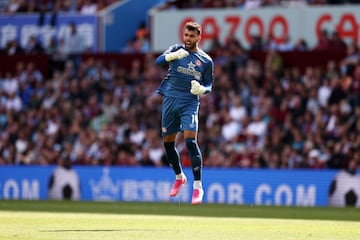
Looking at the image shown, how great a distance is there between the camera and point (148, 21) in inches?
1339

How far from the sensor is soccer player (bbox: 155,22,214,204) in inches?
615

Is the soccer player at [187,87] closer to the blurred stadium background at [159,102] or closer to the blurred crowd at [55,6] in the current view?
the blurred stadium background at [159,102]

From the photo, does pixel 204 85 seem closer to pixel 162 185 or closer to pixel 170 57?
pixel 170 57

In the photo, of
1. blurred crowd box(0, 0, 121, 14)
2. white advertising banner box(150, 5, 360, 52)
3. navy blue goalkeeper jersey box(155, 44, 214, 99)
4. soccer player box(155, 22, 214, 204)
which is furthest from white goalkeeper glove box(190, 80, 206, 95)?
blurred crowd box(0, 0, 121, 14)

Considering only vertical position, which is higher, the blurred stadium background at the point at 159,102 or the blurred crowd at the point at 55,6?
the blurred crowd at the point at 55,6

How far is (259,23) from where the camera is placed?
30172 mm

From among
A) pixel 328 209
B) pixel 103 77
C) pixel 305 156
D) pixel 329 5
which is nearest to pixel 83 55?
pixel 103 77

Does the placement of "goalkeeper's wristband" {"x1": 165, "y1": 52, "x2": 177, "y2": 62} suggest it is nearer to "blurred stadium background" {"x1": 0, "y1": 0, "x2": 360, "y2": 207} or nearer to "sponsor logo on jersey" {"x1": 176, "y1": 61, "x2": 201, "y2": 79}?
"sponsor logo on jersey" {"x1": 176, "y1": 61, "x2": 201, "y2": 79}

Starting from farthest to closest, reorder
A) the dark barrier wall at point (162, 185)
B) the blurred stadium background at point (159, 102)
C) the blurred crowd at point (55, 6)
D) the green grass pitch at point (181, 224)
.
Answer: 1. the blurred crowd at point (55, 6)
2. the blurred stadium background at point (159, 102)
3. the dark barrier wall at point (162, 185)
4. the green grass pitch at point (181, 224)

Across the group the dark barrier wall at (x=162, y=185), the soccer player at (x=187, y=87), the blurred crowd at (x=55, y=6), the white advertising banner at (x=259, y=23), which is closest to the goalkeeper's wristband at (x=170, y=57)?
the soccer player at (x=187, y=87)

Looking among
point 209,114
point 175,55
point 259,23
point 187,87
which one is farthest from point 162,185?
point 175,55

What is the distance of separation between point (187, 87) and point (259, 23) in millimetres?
14534

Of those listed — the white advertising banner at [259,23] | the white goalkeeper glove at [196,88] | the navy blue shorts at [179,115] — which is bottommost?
the navy blue shorts at [179,115]

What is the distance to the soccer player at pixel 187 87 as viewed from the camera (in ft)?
51.3
